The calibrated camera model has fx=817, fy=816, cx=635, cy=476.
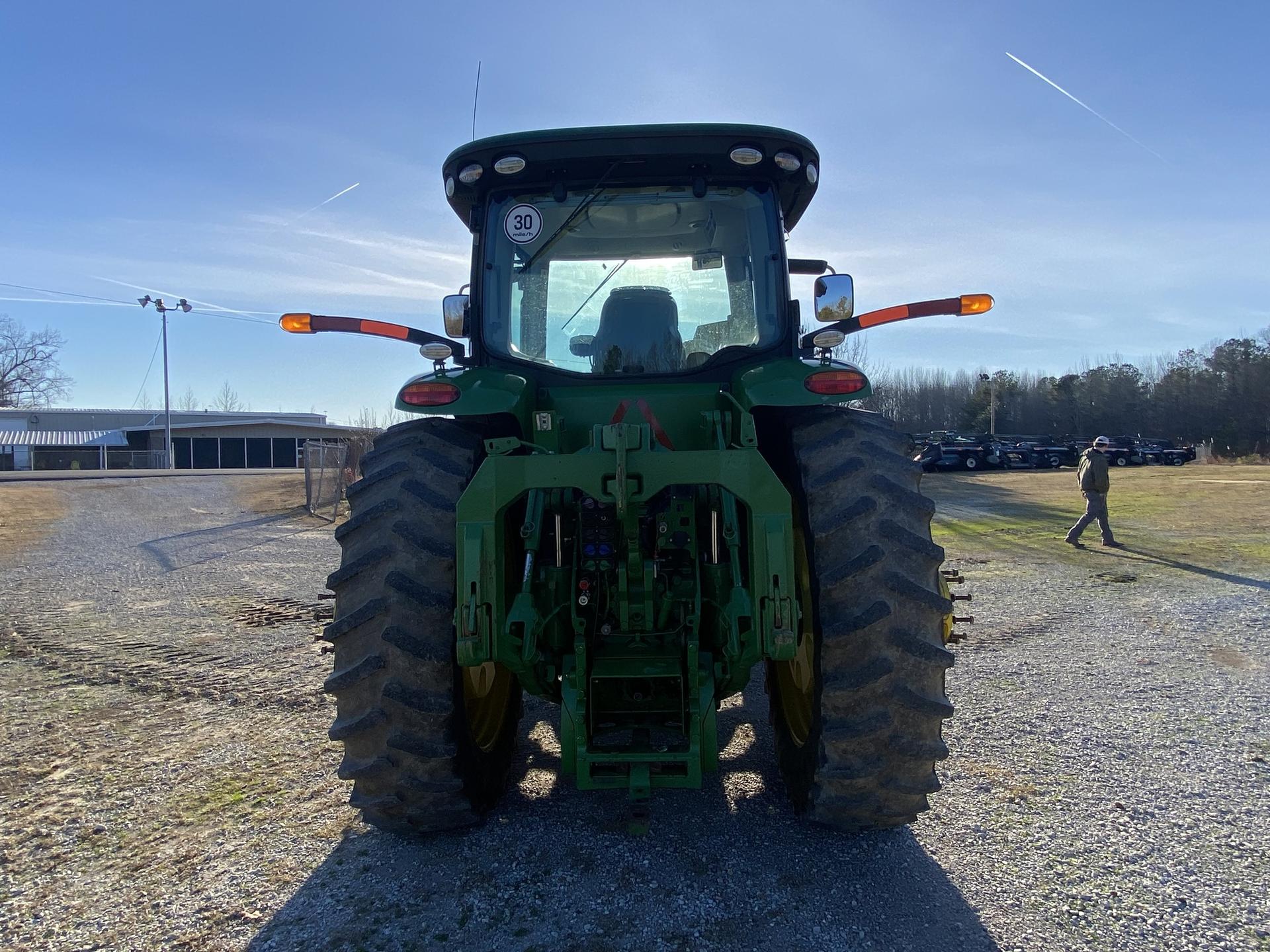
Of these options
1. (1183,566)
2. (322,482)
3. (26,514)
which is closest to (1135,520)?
(1183,566)

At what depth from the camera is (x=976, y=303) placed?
10.7 ft

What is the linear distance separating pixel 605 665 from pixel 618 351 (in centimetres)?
142

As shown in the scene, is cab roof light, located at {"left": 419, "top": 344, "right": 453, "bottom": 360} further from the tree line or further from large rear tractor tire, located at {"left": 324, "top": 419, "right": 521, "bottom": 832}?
the tree line

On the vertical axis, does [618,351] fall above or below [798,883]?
above

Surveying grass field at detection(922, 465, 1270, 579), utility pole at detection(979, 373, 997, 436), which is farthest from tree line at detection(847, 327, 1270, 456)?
grass field at detection(922, 465, 1270, 579)

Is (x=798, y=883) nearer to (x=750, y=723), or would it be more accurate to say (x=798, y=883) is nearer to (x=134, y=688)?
(x=750, y=723)

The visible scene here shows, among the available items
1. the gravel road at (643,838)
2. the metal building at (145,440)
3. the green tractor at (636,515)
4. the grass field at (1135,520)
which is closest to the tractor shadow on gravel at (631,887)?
the gravel road at (643,838)

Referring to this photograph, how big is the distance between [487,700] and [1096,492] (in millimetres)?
11565

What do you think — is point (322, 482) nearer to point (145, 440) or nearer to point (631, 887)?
point (631, 887)

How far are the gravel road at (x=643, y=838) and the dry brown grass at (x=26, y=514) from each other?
9491 mm

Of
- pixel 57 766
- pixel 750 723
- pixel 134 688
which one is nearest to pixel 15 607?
pixel 134 688

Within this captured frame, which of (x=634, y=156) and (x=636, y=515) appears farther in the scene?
(x=634, y=156)

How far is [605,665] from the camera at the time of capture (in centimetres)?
290

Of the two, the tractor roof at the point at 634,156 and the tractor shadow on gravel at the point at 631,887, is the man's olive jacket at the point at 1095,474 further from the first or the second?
the tractor shadow on gravel at the point at 631,887
